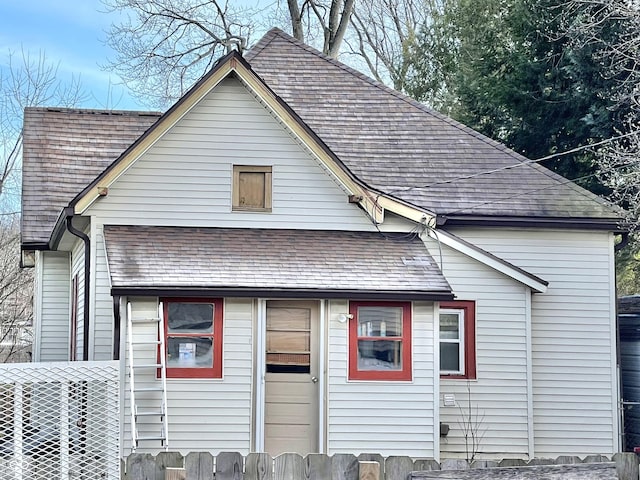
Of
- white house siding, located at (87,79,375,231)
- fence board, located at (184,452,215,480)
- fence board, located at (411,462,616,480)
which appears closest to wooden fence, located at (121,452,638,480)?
fence board, located at (184,452,215,480)

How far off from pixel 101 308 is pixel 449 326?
229 inches

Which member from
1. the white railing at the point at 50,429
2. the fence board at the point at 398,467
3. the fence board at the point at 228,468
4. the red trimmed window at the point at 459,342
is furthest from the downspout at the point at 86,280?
the fence board at the point at 398,467

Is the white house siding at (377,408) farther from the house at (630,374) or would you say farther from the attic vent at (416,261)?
the house at (630,374)

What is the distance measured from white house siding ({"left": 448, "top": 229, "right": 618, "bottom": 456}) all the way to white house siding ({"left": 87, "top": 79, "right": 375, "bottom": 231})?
9.77 feet

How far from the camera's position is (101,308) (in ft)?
47.8

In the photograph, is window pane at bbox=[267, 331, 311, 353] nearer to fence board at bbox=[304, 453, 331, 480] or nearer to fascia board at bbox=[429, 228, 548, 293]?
fascia board at bbox=[429, 228, 548, 293]

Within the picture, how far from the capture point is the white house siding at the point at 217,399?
13.7 metres

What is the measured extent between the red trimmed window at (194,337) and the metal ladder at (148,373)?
207 millimetres

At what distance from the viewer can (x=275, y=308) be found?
563 inches

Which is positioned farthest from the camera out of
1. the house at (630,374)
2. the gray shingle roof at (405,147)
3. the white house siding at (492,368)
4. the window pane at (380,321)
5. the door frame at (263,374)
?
the house at (630,374)

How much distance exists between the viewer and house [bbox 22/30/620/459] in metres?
13.9

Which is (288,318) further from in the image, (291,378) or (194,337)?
(194,337)

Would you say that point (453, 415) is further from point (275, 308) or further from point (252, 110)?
point (252, 110)

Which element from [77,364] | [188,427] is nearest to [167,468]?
[77,364]
